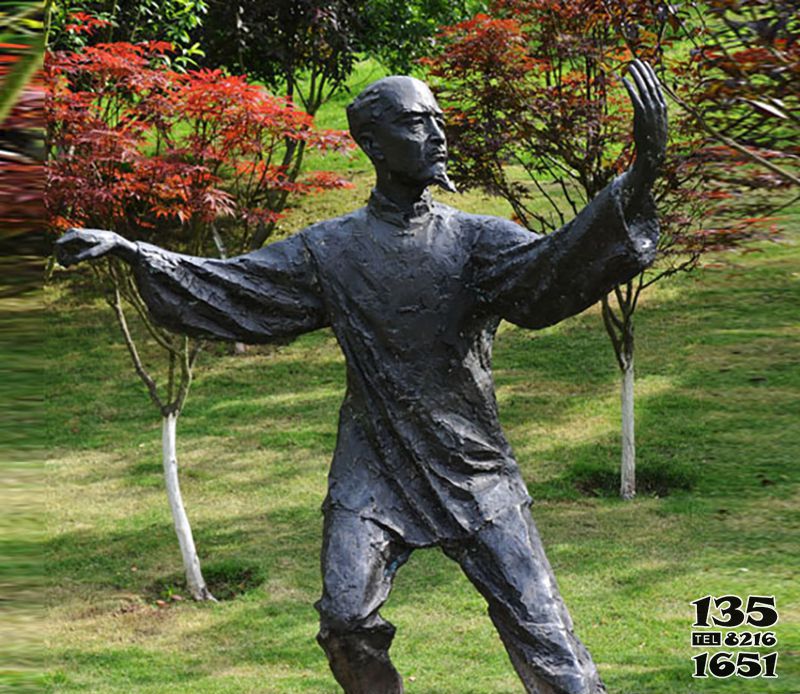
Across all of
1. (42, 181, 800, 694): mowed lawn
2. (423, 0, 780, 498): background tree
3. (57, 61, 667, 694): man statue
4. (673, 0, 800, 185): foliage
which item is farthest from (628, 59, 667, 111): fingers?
(423, 0, 780, 498): background tree

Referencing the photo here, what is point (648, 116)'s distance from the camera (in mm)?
3533

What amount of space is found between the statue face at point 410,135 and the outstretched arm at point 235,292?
426mm

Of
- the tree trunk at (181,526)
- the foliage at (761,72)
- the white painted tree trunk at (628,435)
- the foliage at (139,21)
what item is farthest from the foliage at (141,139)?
the foliage at (761,72)

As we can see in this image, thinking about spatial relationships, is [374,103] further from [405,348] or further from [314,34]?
[314,34]

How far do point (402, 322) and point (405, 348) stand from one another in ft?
0.27

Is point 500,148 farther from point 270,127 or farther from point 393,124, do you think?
point 393,124

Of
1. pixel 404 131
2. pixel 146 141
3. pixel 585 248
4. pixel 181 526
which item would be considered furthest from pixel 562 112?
pixel 585 248

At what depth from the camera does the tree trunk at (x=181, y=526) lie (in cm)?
865

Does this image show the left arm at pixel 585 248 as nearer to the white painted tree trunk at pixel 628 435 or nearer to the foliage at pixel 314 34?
the white painted tree trunk at pixel 628 435

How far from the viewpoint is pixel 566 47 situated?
9.49 m

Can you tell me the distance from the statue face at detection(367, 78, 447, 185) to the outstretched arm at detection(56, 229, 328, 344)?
43 cm

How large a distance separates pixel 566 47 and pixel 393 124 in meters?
5.68

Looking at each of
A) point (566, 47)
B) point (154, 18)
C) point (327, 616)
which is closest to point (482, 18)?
point (566, 47)

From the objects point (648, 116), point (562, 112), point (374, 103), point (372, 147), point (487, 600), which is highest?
point (648, 116)
